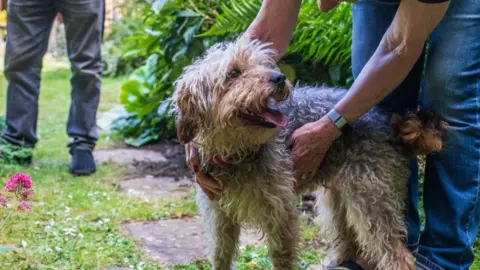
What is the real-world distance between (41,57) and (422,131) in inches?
153

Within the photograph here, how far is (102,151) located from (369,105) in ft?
14.1

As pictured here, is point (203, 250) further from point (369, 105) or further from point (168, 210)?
point (369, 105)

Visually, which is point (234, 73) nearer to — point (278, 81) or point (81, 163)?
point (278, 81)

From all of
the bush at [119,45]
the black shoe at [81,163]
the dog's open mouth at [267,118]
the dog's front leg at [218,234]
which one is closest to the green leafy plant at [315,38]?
the black shoe at [81,163]

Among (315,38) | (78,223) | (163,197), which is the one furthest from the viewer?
(163,197)

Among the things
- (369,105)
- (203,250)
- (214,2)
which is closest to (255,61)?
(369,105)

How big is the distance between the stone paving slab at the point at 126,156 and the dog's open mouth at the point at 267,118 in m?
3.53

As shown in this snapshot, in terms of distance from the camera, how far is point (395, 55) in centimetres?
284

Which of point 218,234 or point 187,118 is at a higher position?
point 187,118

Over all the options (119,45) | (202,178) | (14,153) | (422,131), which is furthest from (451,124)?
(119,45)

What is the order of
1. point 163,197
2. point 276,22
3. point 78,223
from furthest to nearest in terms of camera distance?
point 163,197, point 78,223, point 276,22

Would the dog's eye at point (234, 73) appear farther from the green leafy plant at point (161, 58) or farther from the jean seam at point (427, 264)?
the green leafy plant at point (161, 58)

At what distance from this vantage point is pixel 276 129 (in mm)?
2963

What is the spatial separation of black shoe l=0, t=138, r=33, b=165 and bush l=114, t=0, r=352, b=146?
127cm
